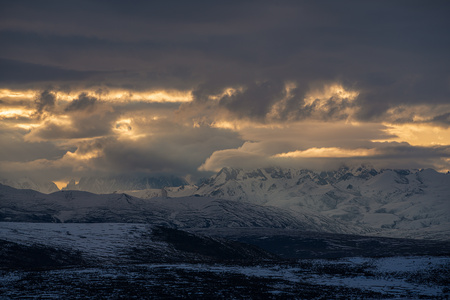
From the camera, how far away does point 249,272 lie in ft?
333

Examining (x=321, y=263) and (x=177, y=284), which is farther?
(x=321, y=263)

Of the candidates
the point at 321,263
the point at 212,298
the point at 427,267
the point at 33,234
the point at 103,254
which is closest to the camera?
the point at 212,298

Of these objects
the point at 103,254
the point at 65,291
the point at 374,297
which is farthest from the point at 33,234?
the point at 374,297

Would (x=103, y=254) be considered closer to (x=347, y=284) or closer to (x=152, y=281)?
(x=152, y=281)

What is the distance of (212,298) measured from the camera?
71062 mm

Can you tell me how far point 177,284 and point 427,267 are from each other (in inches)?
1789

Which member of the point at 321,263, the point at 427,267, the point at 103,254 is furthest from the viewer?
the point at 103,254

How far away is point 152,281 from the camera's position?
85812 mm

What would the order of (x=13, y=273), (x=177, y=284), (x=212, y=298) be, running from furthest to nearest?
1. (x=13, y=273)
2. (x=177, y=284)
3. (x=212, y=298)

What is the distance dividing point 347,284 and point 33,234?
12520 cm

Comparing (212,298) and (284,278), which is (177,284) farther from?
(284,278)

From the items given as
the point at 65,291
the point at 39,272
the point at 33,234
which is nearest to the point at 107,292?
the point at 65,291

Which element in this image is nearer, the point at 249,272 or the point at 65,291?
the point at 65,291

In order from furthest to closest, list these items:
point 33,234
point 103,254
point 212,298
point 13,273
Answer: point 33,234 → point 103,254 → point 13,273 → point 212,298
